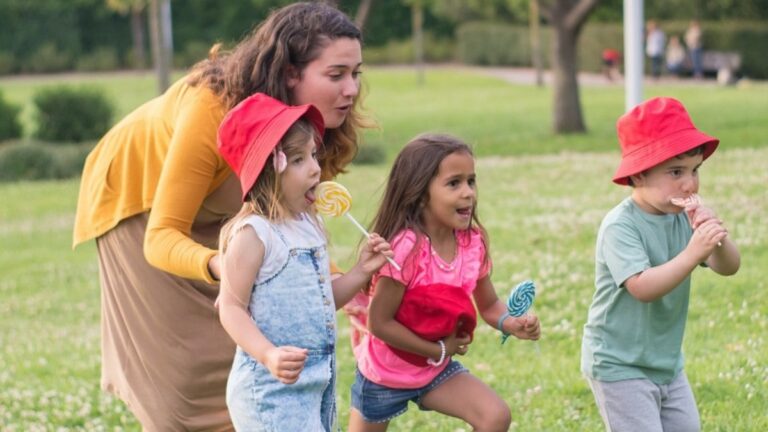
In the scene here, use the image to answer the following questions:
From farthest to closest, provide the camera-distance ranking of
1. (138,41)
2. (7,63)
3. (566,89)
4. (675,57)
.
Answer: (138,41) → (7,63) → (675,57) → (566,89)

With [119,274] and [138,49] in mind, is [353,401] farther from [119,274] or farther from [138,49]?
[138,49]

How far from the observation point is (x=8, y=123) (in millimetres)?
25750

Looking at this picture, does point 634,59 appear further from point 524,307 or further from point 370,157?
point 370,157

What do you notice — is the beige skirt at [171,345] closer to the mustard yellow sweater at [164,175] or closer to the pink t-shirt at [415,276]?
the mustard yellow sweater at [164,175]

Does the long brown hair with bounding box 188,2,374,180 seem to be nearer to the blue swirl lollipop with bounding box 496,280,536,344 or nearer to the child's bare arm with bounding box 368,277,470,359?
the child's bare arm with bounding box 368,277,470,359

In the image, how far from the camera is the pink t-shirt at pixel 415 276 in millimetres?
4535

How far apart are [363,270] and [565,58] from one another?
797 inches

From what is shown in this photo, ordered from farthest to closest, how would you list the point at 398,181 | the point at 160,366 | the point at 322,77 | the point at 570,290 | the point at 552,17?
the point at 552,17
the point at 570,290
the point at 160,366
the point at 398,181
the point at 322,77

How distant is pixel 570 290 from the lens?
884cm

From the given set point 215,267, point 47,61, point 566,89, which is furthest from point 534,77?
point 215,267

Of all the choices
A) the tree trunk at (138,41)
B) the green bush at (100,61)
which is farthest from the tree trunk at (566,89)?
the green bush at (100,61)

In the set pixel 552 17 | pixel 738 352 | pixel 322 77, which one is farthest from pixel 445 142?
pixel 552 17

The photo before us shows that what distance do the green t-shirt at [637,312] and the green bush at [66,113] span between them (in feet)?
68.7

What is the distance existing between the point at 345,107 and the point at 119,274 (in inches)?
50.9
